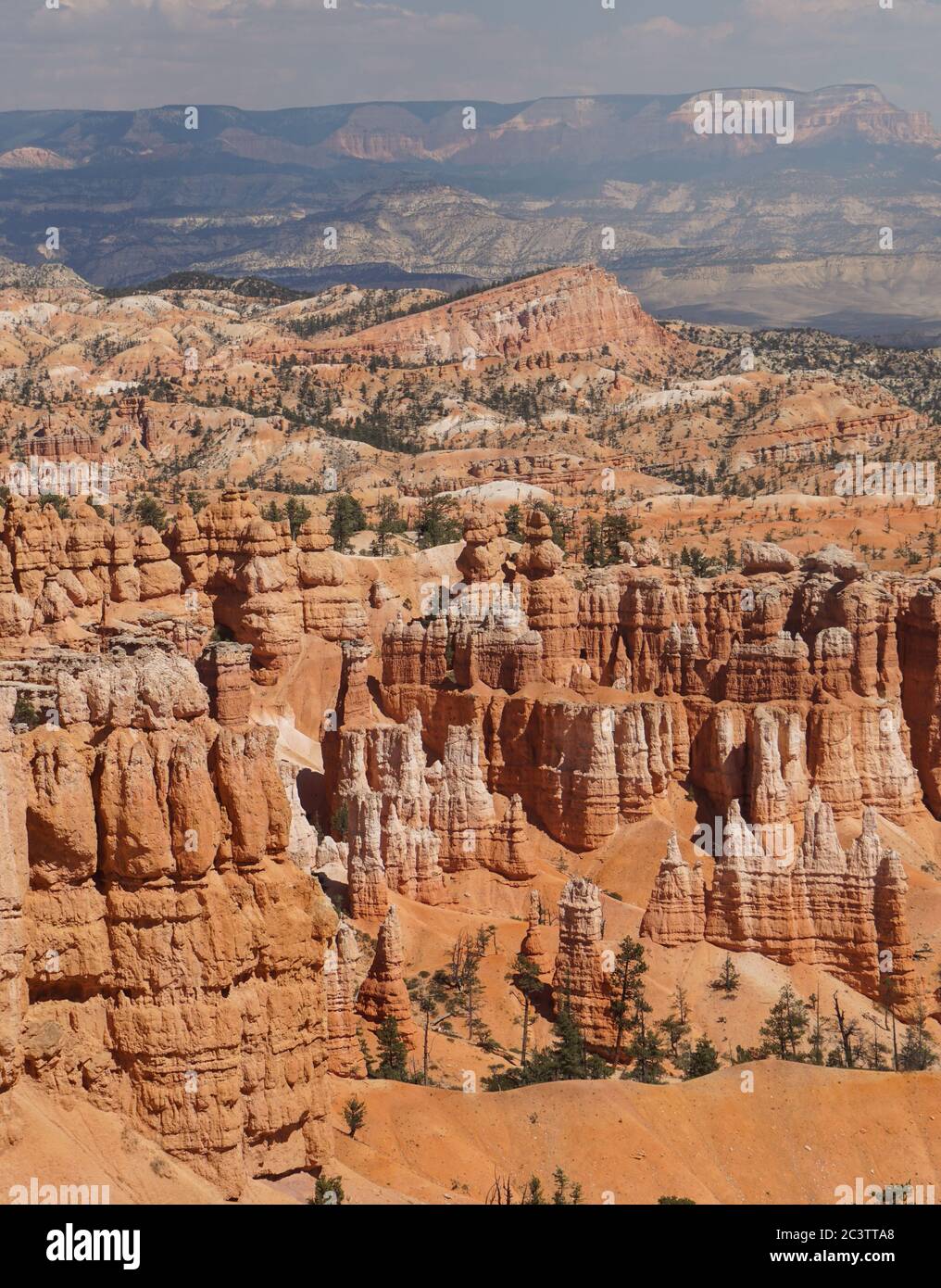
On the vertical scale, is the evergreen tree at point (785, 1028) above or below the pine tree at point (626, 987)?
below

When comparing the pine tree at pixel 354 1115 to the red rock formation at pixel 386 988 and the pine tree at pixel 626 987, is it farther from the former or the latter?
the pine tree at pixel 626 987

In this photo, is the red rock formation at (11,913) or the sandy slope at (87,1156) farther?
the red rock formation at (11,913)

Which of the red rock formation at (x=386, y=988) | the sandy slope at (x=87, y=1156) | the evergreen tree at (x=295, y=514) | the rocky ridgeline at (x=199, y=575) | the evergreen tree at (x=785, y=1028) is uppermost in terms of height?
the evergreen tree at (x=295, y=514)

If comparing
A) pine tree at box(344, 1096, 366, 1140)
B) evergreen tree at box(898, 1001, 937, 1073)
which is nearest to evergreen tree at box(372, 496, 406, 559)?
evergreen tree at box(898, 1001, 937, 1073)

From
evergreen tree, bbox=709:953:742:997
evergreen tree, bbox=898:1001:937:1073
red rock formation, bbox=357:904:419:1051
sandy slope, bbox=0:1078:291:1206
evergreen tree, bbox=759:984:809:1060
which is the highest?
sandy slope, bbox=0:1078:291:1206

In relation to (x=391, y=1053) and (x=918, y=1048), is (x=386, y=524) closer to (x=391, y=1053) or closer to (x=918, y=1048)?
(x=918, y=1048)

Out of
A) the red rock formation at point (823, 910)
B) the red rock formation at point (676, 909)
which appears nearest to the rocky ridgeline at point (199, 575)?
the red rock formation at point (676, 909)

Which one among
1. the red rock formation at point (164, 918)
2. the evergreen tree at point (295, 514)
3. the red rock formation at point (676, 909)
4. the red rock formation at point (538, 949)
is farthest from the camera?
the evergreen tree at point (295, 514)

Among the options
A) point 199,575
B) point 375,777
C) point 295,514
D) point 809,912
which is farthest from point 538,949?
point 295,514

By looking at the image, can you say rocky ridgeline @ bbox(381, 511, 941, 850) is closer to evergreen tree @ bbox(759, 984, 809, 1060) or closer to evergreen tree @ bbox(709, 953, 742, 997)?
evergreen tree @ bbox(709, 953, 742, 997)

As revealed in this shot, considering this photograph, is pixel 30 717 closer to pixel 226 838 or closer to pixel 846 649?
pixel 226 838
